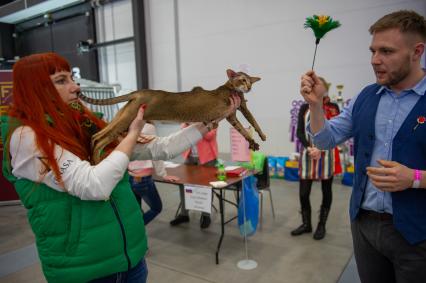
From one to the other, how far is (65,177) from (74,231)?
21 centimetres

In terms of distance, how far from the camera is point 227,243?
3.22 metres

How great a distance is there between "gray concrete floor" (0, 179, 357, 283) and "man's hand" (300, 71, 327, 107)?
1742 mm

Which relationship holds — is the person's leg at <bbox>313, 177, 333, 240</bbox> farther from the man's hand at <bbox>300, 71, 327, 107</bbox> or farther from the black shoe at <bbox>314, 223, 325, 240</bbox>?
the man's hand at <bbox>300, 71, 327, 107</bbox>

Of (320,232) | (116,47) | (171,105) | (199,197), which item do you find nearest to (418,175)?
(171,105)

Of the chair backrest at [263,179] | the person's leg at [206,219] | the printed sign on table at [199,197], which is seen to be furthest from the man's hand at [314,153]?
the person's leg at [206,219]

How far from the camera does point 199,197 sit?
2816 millimetres

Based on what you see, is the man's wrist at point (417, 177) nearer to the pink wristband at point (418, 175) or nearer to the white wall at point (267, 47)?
the pink wristband at point (418, 175)

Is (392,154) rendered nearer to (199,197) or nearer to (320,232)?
(199,197)

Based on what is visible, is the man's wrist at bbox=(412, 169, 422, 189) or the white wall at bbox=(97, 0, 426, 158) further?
the white wall at bbox=(97, 0, 426, 158)

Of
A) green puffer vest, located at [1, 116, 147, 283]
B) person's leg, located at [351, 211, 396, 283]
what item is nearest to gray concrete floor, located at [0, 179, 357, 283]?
person's leg, located at [351, 211, 396, 283]

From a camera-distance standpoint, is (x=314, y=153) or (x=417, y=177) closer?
(x=417, y=177)

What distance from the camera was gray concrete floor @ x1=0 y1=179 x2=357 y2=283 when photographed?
2.64m

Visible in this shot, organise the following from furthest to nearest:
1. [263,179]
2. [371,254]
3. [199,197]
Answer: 1. [263,179]
2. [199,197]
3. [371,254]

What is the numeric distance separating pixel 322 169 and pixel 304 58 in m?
2.83
